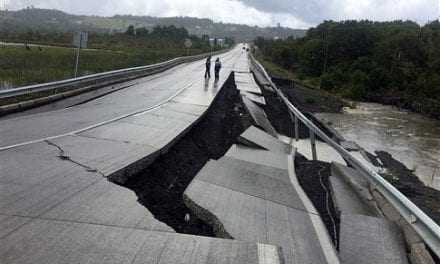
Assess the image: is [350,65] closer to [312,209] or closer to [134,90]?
[134,90]

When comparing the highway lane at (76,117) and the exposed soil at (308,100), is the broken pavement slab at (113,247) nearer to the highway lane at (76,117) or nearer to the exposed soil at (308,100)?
the highway lane at (76,117)

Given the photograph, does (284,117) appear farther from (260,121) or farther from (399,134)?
(399,134)

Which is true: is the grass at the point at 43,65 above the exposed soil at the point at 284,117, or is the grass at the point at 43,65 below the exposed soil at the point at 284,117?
above

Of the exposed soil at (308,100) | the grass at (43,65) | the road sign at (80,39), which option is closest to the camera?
the road sign at (80,39)

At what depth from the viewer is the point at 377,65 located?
172 ft

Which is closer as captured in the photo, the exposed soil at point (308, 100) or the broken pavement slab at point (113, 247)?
the broken pavement slab at point (113, 247)

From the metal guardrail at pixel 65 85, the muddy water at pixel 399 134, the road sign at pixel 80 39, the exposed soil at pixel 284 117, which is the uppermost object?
the road sign at pixel 80 39

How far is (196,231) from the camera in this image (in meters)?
5.64

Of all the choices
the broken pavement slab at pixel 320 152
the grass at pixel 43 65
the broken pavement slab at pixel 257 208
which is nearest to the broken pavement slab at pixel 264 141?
the broken pavement slab at pixel 257 208

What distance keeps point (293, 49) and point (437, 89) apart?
36.3 meters

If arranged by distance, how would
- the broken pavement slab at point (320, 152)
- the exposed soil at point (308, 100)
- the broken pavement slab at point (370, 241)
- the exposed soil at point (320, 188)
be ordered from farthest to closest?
the exposed soil at point (308, 100)
the broken pavement slab at point (320, 152)
the exposed soil at point (320, 188)
the broken pavement slab at point (370, 241)

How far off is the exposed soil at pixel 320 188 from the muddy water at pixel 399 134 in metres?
6.17

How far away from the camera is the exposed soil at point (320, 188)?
668 cm

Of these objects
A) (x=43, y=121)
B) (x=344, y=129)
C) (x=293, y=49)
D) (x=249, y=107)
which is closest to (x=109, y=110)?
(x=43, y=121)
